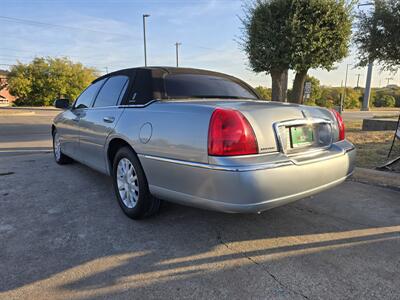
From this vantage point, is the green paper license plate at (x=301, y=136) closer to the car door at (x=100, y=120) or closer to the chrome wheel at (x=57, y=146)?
the car door at (x=100, y=120)

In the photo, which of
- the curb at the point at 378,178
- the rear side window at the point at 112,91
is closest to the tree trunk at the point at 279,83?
the curb at the point at 378,178

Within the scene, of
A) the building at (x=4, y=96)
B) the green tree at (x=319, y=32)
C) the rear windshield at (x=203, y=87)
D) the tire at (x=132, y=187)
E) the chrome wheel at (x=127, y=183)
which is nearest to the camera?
the tire at (x=132, y=187)

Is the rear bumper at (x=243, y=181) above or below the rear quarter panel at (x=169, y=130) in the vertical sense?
below

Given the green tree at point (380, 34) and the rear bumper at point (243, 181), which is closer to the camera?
the rear bumper at point (243, 181)

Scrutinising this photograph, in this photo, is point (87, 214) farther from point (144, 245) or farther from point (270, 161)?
point (270, 161)

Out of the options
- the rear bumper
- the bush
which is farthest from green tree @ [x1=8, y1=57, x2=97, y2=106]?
the bush

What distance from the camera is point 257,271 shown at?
2.28 metres

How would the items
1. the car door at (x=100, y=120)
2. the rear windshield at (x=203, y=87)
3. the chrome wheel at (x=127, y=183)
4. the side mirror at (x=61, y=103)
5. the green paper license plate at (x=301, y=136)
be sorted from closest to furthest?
1. the green paper license plate at (x=301, y=136)
2. the chrome wheel at (x=127, y=183)
3. the rear windshield at (x=203, y=87)
4. the car door at (x=100, y=120)
5. the side mirror at (x=61, y=103)

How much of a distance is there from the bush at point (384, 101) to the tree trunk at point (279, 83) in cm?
5002

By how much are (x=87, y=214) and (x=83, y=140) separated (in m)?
1.24

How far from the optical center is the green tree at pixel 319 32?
736 centimetres

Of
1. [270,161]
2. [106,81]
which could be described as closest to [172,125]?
[270,161]

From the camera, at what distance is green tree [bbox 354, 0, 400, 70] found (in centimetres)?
931

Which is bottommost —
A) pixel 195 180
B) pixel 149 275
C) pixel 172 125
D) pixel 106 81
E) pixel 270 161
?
pixel 149 275
